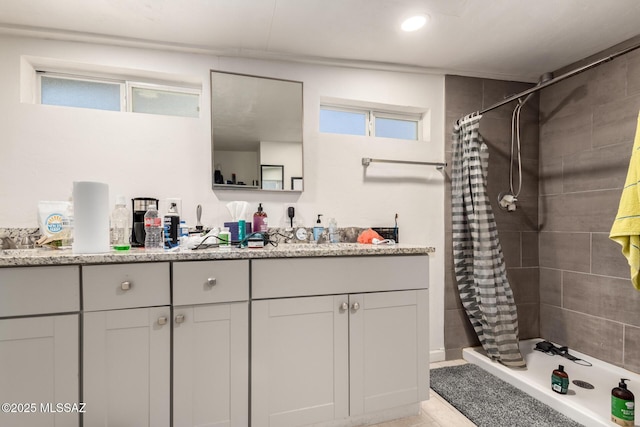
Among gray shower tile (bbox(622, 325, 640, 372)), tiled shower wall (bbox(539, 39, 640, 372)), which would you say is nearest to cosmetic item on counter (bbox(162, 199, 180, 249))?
tiled shower wall (bbox(539, 39, 640, 372))

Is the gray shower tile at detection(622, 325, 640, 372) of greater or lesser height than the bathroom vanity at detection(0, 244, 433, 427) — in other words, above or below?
below

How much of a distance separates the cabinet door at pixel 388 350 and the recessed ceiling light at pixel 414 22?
5.00ft

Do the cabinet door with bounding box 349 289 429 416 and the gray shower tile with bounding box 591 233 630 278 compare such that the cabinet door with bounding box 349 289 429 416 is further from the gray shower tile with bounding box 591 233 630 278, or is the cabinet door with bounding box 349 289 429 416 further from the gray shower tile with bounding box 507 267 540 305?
the gray shower tile with bounding box 591 233 630 278

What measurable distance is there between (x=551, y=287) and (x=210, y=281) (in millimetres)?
2669

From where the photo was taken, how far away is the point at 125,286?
1227 millimetres

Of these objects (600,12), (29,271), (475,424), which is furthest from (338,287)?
(600,12)

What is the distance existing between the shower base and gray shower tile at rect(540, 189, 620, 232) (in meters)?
0.96

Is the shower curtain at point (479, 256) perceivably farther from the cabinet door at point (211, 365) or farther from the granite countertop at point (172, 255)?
the cabinet door at point (211, 365)

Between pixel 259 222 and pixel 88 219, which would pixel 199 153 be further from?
pixel 88 219

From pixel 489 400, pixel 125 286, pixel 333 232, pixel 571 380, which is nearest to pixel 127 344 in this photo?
pixel 125 286

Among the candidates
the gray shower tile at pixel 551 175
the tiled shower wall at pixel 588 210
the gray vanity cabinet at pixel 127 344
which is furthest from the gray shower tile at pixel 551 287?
the gray vanity cabinet at pixel 127 344

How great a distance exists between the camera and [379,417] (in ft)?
5.22

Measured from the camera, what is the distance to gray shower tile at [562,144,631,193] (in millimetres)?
2029

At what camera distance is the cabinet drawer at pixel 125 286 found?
1.21 meters
